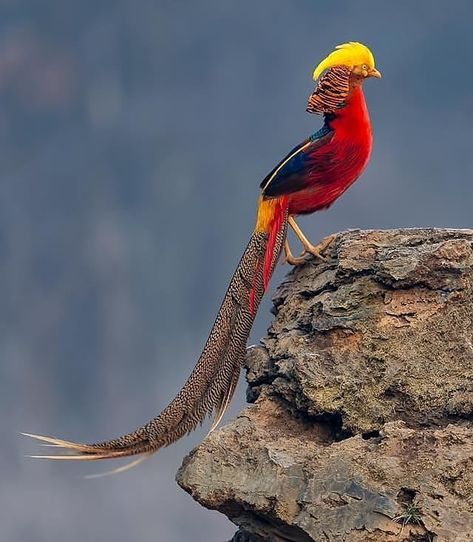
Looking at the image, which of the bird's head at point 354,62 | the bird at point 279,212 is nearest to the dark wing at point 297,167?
the bird at point 279,212

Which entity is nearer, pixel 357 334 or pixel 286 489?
pixel 286 489

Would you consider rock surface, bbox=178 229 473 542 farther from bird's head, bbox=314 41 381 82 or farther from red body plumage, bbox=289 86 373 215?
bird's head, bbox=314 41 381 82

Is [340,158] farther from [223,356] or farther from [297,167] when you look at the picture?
[223,356]

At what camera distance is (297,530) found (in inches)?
265

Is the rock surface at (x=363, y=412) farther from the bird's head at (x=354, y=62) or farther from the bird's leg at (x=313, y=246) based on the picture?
the bird's head at (x=354, y=62)

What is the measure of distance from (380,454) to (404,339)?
1029 millimetres

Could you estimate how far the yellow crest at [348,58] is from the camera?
318 inches

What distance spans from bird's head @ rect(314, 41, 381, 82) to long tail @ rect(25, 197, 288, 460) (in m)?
1.21

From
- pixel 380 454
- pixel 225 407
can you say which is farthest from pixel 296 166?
pixel 380 454

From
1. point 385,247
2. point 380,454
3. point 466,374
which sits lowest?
point 380,454

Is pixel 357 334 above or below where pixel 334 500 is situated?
above

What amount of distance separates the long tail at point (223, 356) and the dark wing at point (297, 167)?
11cm

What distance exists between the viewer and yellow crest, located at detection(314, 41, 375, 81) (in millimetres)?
8070

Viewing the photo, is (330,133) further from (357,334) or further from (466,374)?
(466,374)
